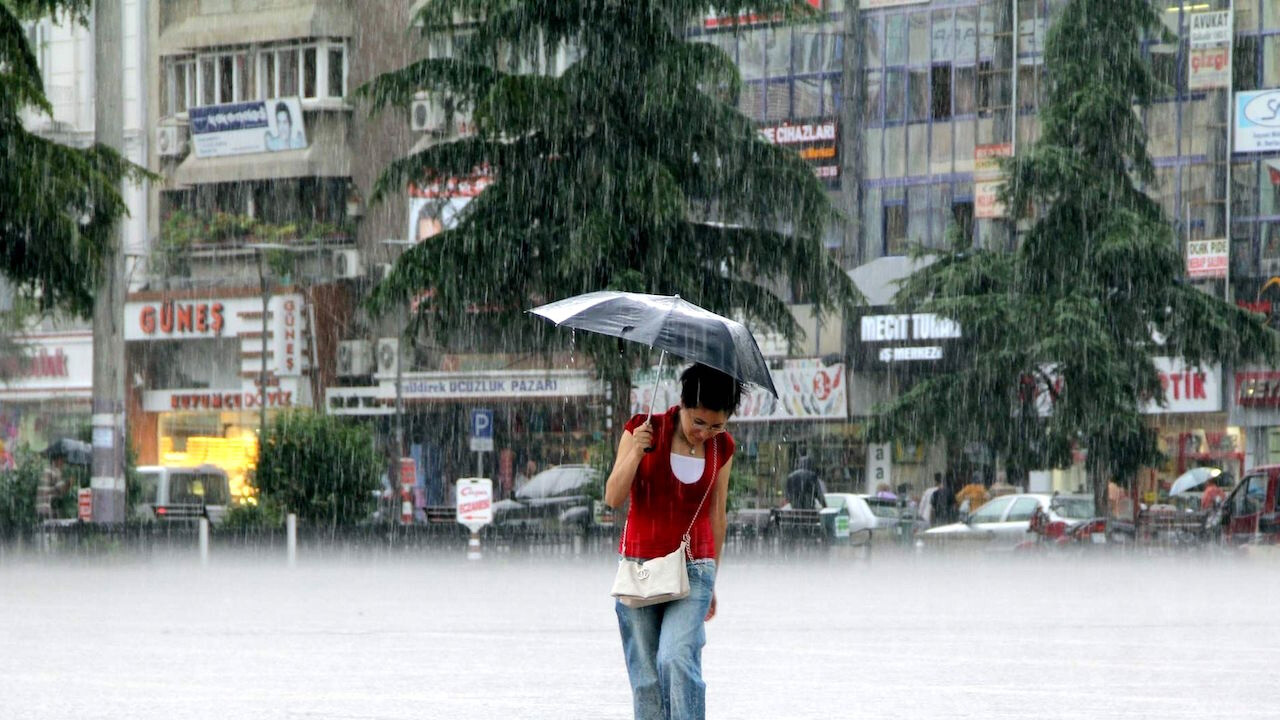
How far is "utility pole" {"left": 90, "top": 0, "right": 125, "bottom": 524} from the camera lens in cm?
2666

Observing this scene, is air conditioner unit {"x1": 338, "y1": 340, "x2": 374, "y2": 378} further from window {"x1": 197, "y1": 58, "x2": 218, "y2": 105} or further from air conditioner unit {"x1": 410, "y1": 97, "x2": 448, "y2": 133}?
window {"x1": 197, "y1": 58, "x2": 218, "y2": 105}

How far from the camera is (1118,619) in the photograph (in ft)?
53.3

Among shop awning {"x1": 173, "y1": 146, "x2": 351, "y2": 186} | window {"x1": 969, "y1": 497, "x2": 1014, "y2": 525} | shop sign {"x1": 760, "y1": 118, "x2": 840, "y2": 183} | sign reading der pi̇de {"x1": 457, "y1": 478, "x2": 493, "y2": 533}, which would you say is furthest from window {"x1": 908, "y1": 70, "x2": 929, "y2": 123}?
sign reading der pi̇de {"x1": 457, "y1": 478, "x2": 493, "y2": 533}

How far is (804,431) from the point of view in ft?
161

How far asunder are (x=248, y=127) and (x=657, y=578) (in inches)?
1832

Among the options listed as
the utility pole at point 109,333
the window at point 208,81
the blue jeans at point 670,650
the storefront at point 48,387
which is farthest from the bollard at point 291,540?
the storefront at point 48,387

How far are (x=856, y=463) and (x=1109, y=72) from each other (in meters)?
18.7

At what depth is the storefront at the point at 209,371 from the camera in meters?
51.9

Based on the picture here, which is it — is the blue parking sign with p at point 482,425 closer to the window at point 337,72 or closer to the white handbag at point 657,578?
the window at point 337,72

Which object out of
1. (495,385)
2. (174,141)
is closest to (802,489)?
(495,385)

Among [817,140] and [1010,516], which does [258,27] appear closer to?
[817,140]

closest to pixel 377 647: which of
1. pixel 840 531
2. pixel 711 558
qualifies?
pixel 711 558

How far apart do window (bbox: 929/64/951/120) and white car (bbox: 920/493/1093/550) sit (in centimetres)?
1414

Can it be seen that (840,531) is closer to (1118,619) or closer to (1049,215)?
(1049,215)
